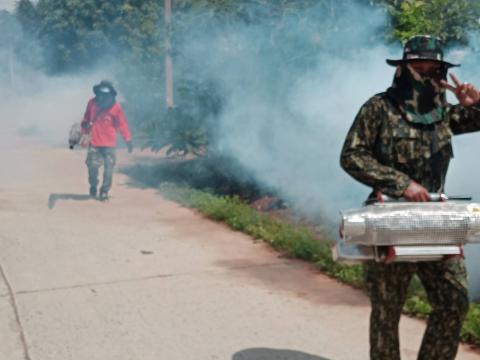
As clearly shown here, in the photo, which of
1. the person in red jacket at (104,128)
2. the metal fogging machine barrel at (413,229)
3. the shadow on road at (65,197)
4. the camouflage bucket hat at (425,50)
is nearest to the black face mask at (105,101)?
the person in red jacket at (104,128)

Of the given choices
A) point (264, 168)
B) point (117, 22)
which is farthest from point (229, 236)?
point (117, 22)

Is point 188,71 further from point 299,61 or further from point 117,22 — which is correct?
point 117,22

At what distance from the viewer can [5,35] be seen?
4056cm

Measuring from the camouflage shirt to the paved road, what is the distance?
4.52 feet

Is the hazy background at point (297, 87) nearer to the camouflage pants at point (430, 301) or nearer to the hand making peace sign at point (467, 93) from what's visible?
the hand making peace sign at point (467, 93)

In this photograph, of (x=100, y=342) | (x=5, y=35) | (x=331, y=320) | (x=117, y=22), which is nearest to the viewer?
(x=100, y=342)

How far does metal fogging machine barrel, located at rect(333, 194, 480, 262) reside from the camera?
112 inches

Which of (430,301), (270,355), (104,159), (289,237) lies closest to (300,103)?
(289,237)

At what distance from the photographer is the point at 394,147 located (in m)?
3.09

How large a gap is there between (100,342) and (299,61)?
15.7 feet

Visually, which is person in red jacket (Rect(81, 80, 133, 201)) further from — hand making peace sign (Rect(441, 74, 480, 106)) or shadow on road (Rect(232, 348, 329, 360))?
hand making peace sign (Rect(441, 74, 480, 106))

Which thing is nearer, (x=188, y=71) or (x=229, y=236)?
(x=229, y=236)

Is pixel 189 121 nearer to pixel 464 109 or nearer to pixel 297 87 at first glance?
pixel 297 87

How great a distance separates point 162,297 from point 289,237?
178 cm
